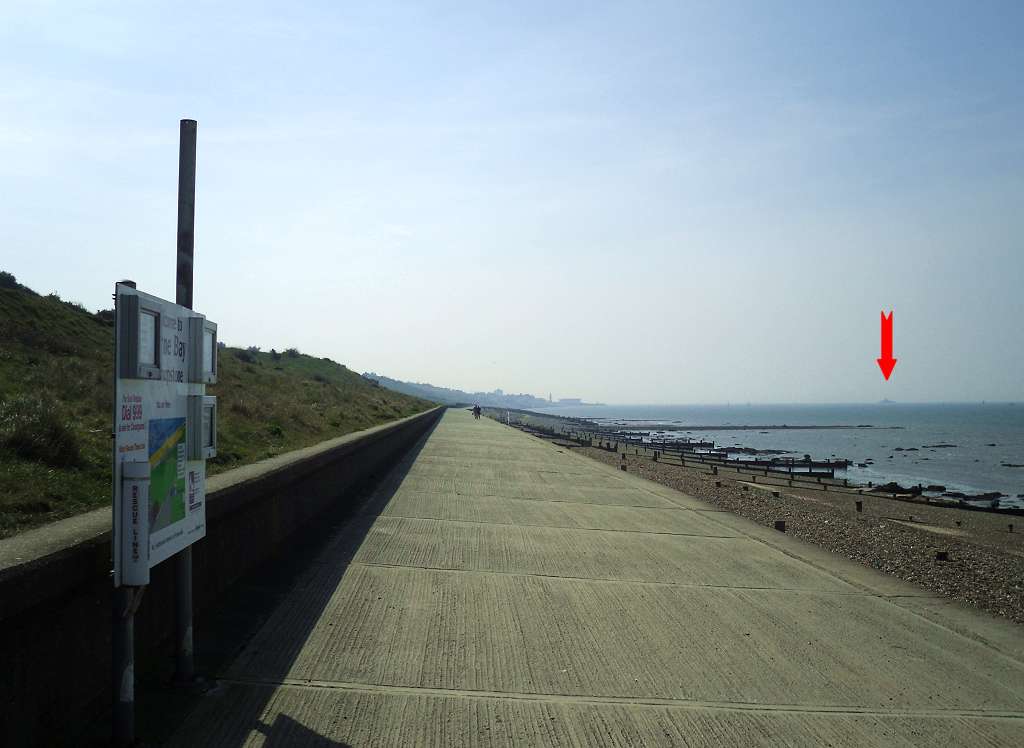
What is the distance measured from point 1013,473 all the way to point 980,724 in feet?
212

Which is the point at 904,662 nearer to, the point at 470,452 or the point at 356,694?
the point at 356,694

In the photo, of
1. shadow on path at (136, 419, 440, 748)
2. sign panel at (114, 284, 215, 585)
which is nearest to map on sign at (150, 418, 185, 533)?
sign panel at (114, 284, 215, 585)

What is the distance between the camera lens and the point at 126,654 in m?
4.14

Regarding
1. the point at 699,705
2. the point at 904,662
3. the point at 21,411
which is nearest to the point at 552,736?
the point at 699,705

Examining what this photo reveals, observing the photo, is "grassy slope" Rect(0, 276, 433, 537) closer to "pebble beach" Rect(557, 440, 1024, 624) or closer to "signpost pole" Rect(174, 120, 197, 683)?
"signpost pole" Rect(174, 120, 197, 683)

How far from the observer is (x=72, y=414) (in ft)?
36.2

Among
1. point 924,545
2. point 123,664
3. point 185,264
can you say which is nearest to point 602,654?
point 123,664

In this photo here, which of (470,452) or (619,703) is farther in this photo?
(470,452)

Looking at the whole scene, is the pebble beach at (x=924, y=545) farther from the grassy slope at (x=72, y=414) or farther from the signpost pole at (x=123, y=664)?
the grassy slope at (x=72, y=414)

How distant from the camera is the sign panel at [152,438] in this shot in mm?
4000

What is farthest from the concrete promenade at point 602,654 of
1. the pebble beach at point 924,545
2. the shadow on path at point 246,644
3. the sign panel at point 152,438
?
the pebble beach at point 924,545

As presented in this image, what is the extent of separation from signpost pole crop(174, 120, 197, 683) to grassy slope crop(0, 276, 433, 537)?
1371 millimetres

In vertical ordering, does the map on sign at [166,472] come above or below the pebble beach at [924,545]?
above

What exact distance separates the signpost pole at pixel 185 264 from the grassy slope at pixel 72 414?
1.37m
